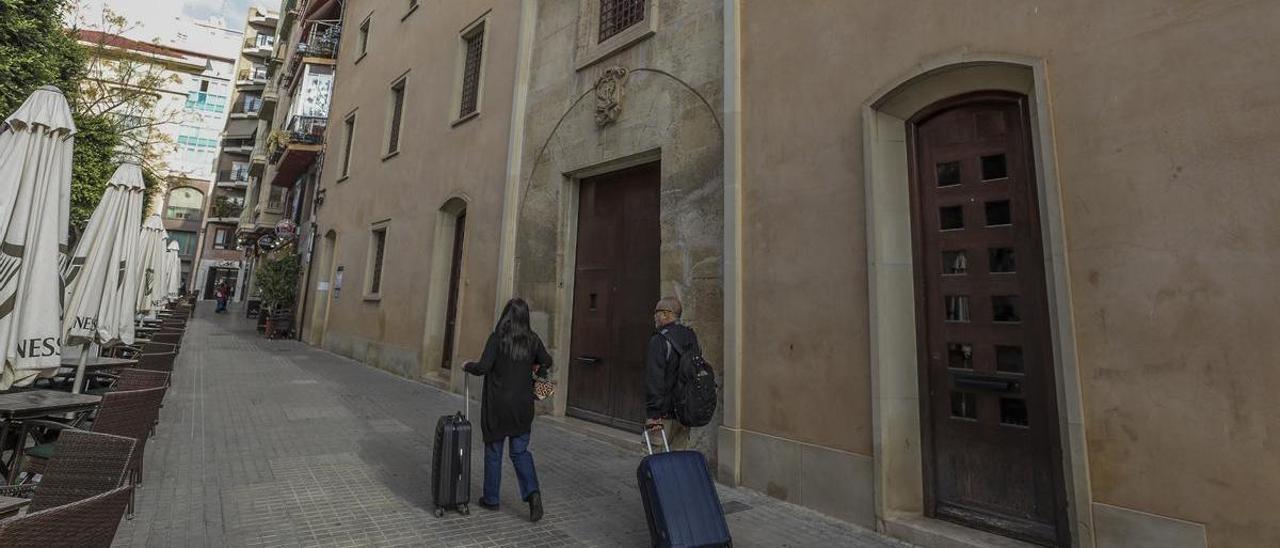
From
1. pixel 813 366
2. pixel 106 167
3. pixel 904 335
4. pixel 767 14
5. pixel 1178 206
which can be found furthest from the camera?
pixel 106 167

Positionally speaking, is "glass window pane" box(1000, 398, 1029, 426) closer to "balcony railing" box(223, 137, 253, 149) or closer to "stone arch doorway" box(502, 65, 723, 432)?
"stone arch doorway" box(502, 65, 723, 432)

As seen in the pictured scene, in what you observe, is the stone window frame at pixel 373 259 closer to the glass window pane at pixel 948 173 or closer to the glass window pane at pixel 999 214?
the glass window pane at pixel 948 173

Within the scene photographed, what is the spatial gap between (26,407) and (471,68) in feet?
33.7

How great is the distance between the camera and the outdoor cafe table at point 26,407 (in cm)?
390

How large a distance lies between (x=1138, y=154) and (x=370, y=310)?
15240mm

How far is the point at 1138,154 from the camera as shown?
357 centimetres

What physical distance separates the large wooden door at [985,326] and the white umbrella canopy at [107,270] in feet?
25.4

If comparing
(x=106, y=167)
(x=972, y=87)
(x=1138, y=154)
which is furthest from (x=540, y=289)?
(x=106, y=167)

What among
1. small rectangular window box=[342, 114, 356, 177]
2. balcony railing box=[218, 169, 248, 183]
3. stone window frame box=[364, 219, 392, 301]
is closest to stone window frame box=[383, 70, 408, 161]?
stone window frame box=[364, 219, 392, 301]

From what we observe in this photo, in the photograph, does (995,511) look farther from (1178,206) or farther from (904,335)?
(1178,206)

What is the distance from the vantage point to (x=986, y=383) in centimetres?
430

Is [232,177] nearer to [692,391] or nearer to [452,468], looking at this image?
[452,468]

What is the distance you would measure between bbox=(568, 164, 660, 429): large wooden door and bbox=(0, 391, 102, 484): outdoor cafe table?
17.5ft

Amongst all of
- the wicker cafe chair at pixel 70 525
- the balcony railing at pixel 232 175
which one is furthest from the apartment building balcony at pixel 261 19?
the wicker cafe chair at pixel 70 525
